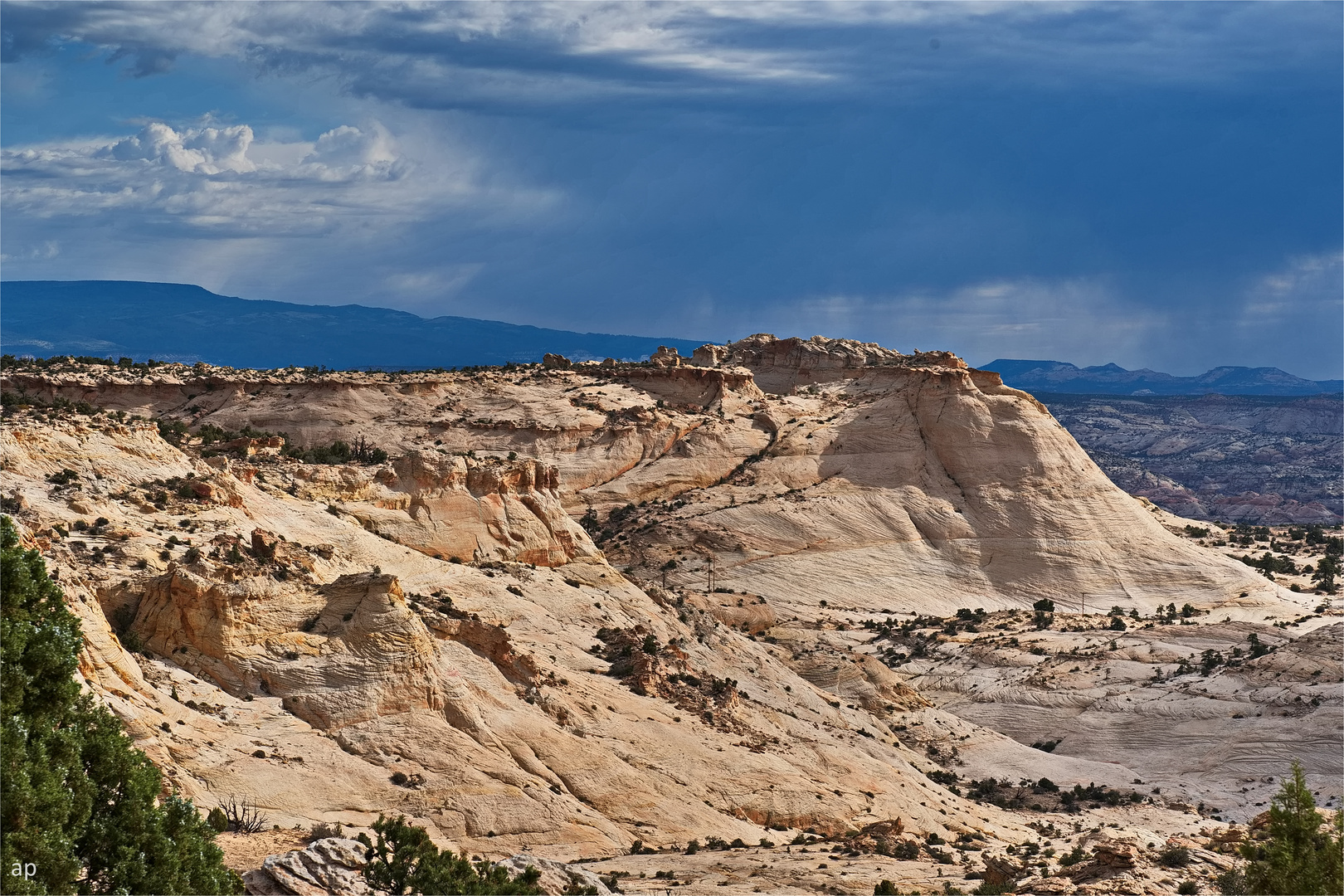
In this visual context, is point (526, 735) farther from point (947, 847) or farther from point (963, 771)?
point (963, 771)

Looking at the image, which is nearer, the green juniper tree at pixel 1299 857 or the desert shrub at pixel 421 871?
the desert shrub at pixel 421 871

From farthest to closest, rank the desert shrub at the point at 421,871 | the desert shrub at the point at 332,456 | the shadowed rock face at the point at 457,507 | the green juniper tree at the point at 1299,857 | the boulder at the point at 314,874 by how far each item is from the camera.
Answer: the desert shrub at the point at 332,456 → the shadowed rock face at the point at 457,507 → the green juniper tree at the point at 1299,857 → the desert shrub at the point at 421,871 → the boulder at the point at 314,874

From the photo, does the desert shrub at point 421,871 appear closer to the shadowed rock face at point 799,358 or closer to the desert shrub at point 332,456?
the desert shrub at point 332,456

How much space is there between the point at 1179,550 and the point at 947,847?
56.9 m

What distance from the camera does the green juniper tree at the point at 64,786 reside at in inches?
697

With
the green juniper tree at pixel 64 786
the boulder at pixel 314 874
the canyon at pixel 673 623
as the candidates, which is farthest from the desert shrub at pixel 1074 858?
the green juniper tree at pixel 64 786

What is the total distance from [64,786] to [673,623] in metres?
32.6

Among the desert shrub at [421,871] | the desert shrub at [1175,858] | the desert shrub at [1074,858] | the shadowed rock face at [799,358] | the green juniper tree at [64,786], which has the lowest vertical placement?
the desert shrub at [1074,858]

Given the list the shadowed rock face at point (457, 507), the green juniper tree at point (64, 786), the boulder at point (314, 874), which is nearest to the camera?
the green juniper tree at point (64, 786)

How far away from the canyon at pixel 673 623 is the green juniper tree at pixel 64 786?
4574 mm

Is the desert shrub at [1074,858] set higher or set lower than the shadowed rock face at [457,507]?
lower

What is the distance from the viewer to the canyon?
32.4 metres

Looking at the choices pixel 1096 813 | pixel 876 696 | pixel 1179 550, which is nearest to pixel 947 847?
pixel 1096 813

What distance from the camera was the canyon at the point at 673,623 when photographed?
32438 mm
